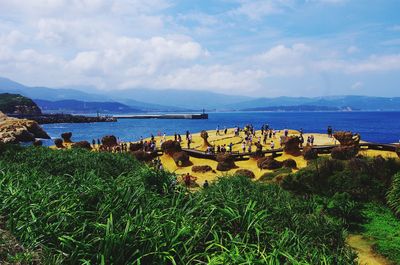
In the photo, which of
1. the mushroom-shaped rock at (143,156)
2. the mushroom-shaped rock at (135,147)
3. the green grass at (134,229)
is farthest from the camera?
the mushroom-shaped rock at (135,147)

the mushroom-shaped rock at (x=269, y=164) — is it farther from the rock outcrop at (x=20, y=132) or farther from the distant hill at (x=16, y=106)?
the distant hill at (x=16, y=106)

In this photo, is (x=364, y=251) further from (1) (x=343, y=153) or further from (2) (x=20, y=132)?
(2) (x=20, y=132)

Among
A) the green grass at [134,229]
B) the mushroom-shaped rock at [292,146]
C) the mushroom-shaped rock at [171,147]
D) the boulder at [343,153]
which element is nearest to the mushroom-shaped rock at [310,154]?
the mushroom-shaped rock at [292,146]

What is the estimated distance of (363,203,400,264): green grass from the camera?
13.7 m

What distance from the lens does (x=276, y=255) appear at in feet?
20.3

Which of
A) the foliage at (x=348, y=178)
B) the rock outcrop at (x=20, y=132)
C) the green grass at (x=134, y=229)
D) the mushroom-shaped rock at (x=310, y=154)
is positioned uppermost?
the green grass at (x=134, y=229)

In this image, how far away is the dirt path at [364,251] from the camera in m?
13.2

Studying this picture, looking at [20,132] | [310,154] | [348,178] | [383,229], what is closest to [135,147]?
[310,154]

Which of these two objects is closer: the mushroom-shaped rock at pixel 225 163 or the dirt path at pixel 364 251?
the dirt path at pixel 364 251

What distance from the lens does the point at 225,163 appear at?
33.2 metres

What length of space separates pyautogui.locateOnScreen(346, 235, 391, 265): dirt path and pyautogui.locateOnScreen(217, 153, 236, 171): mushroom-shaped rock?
1807 cm

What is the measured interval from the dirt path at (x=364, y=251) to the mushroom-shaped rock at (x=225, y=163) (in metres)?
18.1

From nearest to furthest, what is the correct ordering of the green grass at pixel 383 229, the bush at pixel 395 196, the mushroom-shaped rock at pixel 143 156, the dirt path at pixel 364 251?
the dirt path at pixel 364 251
the green grass at pixel 383 229
the bush at pixel 395 196
the mushroom-shaped rock at pixel 143 156

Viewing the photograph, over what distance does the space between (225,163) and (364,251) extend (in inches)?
771
